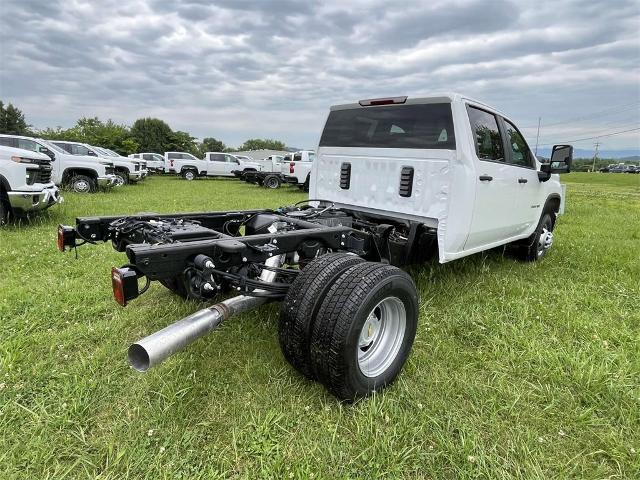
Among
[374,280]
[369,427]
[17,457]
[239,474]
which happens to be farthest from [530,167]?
[17,457]

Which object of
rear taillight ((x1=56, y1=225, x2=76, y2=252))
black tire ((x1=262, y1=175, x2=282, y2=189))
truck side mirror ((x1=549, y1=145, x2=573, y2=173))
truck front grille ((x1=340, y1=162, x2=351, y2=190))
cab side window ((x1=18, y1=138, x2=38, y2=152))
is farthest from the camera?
black tire ((x1=262, y1=175, x2=282, y2=189))

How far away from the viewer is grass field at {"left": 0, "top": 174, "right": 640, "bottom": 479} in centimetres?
202

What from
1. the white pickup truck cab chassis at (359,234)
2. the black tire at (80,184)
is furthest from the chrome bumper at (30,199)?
the black tire at (80,184)

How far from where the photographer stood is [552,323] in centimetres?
357

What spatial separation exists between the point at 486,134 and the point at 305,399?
3.18 meters

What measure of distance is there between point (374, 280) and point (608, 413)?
1.61 metres

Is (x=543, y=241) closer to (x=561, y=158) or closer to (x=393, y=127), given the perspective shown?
(x=561, y=158)

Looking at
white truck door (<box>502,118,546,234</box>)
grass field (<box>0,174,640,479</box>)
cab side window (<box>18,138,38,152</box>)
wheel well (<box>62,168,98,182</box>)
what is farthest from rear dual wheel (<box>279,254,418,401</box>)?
wheel well (<box>62,168,98,182</box>)

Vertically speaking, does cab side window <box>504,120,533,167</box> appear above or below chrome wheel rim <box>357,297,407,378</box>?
above

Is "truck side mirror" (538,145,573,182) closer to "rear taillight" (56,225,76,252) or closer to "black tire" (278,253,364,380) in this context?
"black tire" (278,253,364,380)

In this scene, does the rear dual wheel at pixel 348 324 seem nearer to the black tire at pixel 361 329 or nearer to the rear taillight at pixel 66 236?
the black tire at pixel 361 329

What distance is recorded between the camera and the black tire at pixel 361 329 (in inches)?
86.7

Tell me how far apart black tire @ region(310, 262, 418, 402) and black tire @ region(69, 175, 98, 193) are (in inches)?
538

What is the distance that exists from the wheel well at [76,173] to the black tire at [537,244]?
Result: 13.3 metres
